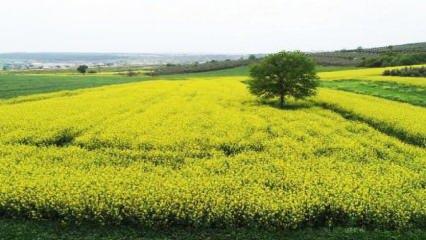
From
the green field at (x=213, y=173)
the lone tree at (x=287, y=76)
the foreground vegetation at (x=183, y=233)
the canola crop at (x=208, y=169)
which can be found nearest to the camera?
the foreground vegetation at (x=183, y=233)

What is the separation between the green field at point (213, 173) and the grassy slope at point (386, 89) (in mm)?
7450

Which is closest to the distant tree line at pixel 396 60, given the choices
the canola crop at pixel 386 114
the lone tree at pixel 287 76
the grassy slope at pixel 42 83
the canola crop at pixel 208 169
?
the grassy slope at pixel 42 83

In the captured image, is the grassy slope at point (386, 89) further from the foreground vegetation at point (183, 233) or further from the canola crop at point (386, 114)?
the foreground vegetation at point (183, 233)

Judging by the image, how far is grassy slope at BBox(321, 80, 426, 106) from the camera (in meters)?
39.0

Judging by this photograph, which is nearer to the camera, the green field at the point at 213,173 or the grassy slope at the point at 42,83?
the green field at the point at 213,173

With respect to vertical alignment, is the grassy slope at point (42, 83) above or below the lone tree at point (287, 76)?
below

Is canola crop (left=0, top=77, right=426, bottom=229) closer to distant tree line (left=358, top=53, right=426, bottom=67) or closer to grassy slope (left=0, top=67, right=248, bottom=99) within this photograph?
grassy slope (left=0, top=67, right=248, bottom=99)

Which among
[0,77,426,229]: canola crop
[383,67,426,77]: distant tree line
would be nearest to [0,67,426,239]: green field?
[0,77,426,229]: canola crop

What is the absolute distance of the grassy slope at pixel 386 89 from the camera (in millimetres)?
38969

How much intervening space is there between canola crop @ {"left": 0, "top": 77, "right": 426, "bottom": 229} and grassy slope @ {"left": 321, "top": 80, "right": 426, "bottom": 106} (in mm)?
10322

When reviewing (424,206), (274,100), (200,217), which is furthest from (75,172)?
(274,100)

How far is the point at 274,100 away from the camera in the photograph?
132ft

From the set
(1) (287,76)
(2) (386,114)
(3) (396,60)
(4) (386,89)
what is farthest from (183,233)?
(3) (396,60)

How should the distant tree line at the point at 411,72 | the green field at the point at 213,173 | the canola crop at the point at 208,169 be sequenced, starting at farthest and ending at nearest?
the distant tree line at the point at 411,72 < the canola crop at the point at 208,169 < the green field at the point at 213,173
